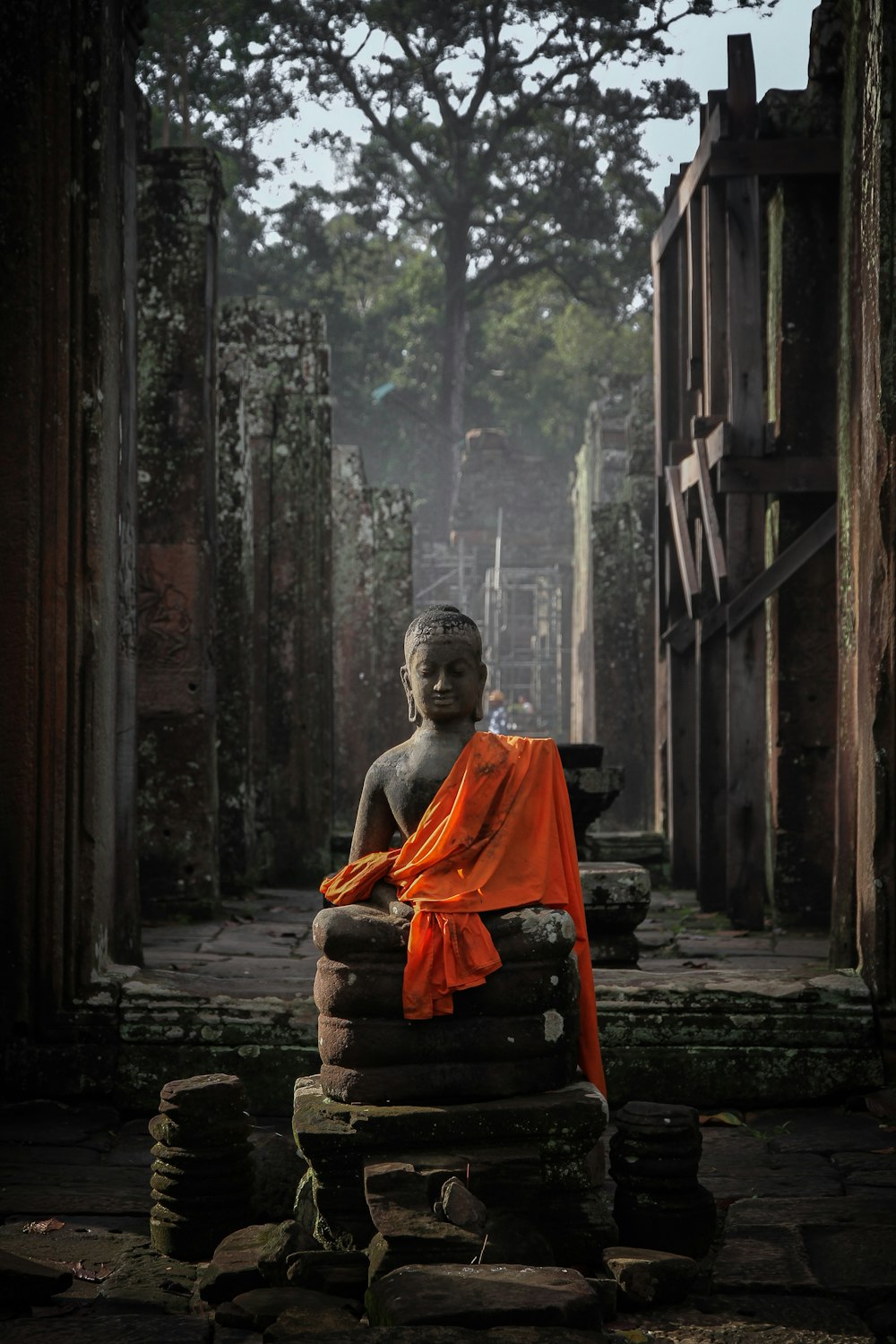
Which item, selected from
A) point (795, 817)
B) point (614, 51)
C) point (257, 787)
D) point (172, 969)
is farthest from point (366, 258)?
point (172, 969)

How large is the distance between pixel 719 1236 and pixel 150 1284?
1.45 metres

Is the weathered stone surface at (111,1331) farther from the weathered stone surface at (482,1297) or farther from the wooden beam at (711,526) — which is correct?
the wooden beam at (711,526)

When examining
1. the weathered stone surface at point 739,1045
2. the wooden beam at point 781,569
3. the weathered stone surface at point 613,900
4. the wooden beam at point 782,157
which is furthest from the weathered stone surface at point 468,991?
the wooden beam at point 782,157

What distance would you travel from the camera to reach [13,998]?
5.48m

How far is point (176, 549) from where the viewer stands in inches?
341

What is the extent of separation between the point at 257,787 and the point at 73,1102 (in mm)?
5412

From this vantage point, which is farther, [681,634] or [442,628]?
[681,634]

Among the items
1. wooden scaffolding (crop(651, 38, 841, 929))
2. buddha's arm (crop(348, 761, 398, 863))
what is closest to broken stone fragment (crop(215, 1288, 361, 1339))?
buddha's arm (crop(348, 761, 398, 863))

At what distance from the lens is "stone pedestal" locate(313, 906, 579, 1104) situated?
3957 mm

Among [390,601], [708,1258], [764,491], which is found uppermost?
[764,491]

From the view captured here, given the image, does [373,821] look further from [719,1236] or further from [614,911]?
[614,911]

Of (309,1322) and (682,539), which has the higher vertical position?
(682,539)

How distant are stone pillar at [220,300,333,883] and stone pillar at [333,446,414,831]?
353cm

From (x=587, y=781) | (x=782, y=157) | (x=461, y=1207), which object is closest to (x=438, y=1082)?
(x=461, y=1207)
